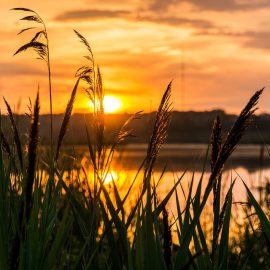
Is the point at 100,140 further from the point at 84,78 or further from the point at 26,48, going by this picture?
the point at 26,48

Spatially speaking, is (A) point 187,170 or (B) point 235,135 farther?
(A) point 187,170

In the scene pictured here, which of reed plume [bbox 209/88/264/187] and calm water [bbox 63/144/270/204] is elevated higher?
reed plume [bbox 209/88/264/187]

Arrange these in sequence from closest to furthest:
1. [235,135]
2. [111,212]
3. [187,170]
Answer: [235,135] → [111,212] → [187,170]

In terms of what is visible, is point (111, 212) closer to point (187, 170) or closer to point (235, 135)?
point (235, 135)

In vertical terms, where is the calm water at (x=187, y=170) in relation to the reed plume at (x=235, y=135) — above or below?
below

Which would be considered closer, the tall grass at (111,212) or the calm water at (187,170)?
the tall grass at (111,212)

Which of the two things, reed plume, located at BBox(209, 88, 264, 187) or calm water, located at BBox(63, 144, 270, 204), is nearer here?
reed plume, located at BBox(209, 88, 264, 187)

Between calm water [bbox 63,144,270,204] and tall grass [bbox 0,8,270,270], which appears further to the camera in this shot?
calm water [bbox 63,144,270,204]

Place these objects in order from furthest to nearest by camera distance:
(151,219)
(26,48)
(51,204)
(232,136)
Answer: (51,204) < (26,48) < (151,219) < (232,136)

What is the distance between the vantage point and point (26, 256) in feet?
7.79

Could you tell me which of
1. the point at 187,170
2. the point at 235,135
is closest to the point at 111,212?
the point at 235,135

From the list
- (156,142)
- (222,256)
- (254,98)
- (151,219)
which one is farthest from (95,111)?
(222,256)

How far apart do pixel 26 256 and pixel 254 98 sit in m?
1.08

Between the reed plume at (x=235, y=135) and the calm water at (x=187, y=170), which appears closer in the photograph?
the reed plume at (x=235, y=135)
